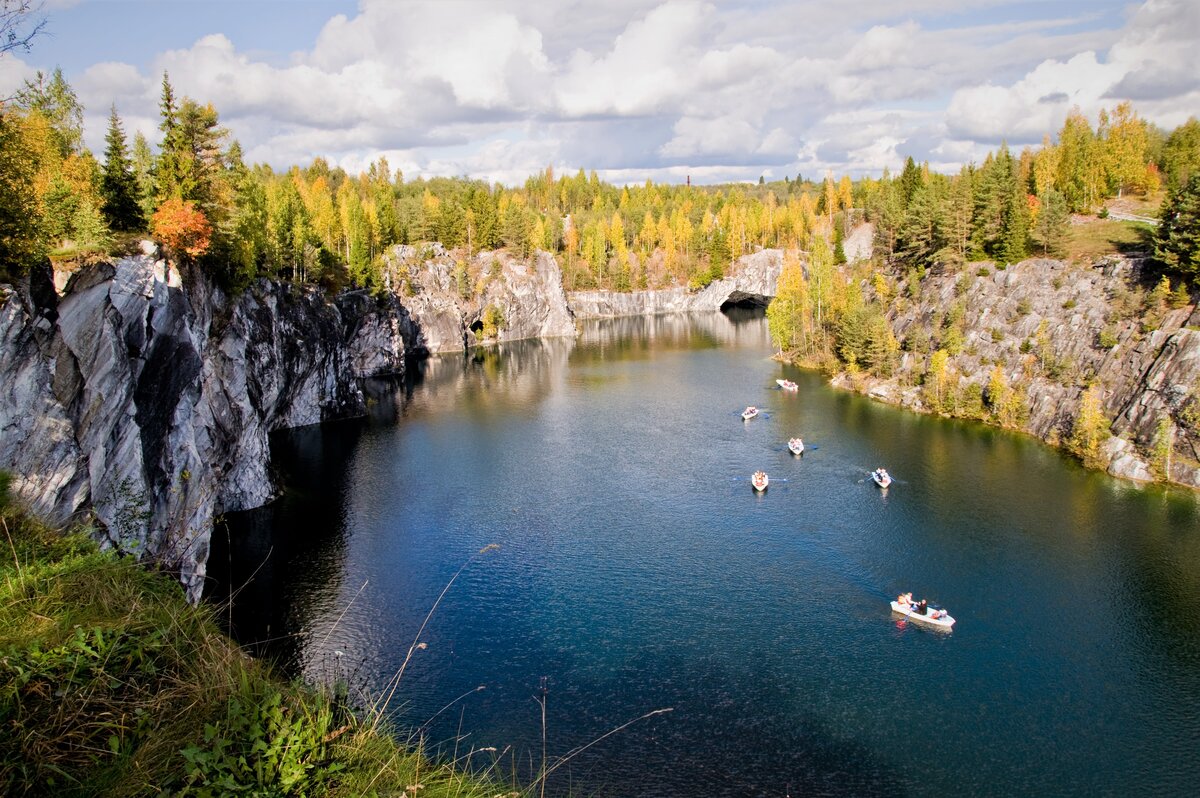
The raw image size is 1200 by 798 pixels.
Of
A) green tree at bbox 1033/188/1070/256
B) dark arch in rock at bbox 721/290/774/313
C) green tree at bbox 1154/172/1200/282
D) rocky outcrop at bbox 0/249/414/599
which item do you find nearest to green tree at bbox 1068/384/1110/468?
green tree at bbox 1154/172/1200/282

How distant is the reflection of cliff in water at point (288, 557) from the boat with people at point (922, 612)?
28.8 m

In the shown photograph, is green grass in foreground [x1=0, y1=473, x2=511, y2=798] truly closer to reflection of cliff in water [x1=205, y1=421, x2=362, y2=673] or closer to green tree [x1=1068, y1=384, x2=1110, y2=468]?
reflection of cliff in water [x1=205, y1=421, x2=362, y2=673]

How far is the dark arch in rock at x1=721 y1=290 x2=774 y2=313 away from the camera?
580 ft

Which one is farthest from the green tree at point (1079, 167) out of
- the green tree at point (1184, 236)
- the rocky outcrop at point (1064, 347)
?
the green tree at point (1184, 236)

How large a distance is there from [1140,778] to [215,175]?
55.0 meters

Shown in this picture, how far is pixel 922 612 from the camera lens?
37.1 meters

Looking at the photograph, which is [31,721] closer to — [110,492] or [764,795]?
[110,492]

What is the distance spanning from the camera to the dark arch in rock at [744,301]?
6958 inches

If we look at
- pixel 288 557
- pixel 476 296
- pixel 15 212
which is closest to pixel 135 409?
pixel 15 212

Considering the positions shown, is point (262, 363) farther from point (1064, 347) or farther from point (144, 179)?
point (1064, 347)

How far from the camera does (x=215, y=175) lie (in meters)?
46.0

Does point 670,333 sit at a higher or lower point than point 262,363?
lower

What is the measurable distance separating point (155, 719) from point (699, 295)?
174m

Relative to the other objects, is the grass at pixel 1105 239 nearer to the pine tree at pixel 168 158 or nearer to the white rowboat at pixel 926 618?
the white rowboat at pixel 926 618
